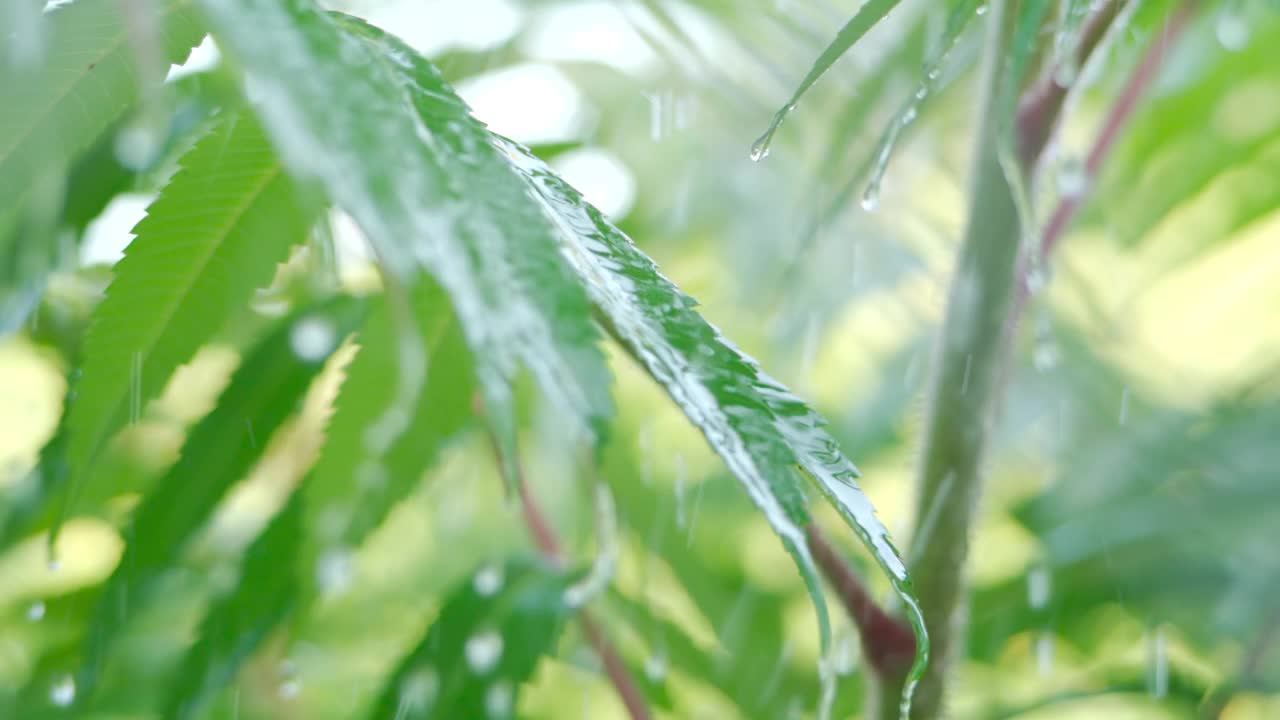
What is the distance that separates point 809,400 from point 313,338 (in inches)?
19.9

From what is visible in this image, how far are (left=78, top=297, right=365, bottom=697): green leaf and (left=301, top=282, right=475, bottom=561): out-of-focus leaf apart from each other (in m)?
0.03

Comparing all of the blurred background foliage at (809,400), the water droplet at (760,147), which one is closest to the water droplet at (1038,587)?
the blurred background foliage at (809,400)

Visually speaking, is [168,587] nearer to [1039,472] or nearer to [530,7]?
[530,7]

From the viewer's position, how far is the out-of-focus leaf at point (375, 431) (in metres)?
0.49

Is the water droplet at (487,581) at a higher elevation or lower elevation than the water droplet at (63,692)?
higher

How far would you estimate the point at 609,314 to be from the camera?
269 millimetres

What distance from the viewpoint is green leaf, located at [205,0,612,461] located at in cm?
19

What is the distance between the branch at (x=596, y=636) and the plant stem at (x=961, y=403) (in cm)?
17

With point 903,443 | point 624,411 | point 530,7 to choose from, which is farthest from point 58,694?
point 903,443

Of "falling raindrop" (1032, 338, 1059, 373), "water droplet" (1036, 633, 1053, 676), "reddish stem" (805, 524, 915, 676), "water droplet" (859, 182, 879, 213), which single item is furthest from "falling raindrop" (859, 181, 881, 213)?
"water droplet" (1036, 633, 1053, 676)

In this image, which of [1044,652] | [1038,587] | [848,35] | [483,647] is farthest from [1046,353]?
[848,35]

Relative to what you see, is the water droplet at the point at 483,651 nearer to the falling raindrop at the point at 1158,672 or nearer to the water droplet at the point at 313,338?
the water droplet at the point at 313,338

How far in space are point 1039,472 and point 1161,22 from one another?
663mm

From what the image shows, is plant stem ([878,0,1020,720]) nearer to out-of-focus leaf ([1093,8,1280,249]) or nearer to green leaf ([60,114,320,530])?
green leaf ([60,114,320,530])
